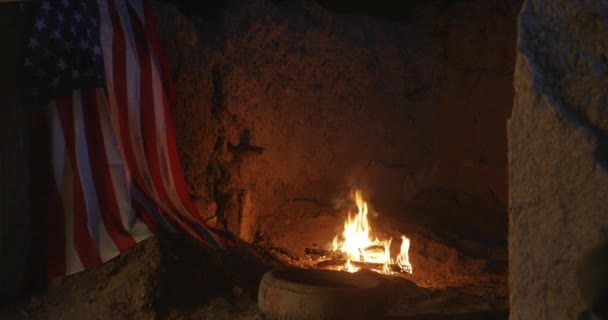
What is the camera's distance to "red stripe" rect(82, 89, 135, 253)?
5258 millimetres

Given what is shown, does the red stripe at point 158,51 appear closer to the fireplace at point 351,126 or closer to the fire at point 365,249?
the fireplace at point 351,126

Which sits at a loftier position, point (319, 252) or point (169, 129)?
point (169, 129)

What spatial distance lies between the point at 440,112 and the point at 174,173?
357cm

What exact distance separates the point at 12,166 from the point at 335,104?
338 cm

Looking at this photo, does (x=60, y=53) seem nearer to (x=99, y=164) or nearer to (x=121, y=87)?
(x=121, y=87)

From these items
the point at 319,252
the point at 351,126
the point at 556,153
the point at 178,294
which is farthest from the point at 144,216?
the point at 556,153

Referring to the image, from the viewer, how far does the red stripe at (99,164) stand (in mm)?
5258

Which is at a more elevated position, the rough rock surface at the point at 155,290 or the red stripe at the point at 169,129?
the red stripe at the point at 169,129

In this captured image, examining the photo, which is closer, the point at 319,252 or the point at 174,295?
the point at 174,295

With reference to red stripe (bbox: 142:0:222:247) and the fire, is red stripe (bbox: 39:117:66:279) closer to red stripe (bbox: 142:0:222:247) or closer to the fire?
red stripe (bbox: 142:0:222:247)

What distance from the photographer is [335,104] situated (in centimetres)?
729

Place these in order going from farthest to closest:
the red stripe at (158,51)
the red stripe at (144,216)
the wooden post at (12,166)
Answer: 1. the red stripe at (158,51)
2. the red stripe at (144,216)
3. the wooden post at (12,166)

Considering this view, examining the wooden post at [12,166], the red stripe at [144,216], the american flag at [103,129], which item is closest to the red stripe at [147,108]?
the american flag at [103,129]

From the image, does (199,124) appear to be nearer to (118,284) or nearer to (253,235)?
(253,235)
